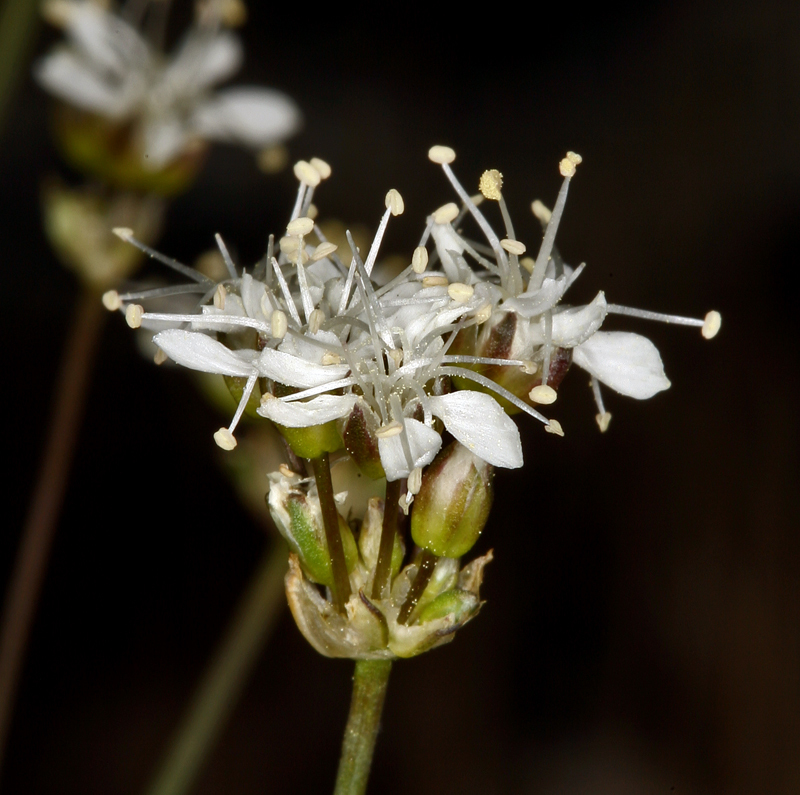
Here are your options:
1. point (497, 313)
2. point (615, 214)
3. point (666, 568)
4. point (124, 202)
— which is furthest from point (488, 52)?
point (497, 313)

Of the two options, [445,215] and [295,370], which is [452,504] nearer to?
[295,370]

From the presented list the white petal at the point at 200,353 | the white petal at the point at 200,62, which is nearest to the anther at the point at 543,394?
the white petal at the point at 200,353

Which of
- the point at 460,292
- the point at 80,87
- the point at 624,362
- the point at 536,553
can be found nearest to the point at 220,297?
the point at 460,292

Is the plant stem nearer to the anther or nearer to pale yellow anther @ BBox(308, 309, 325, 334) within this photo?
pale yellow anther @ BBox(308, 309, 325, 334)

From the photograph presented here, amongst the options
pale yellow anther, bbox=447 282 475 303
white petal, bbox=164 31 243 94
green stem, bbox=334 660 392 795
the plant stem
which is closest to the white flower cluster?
pale yellow anther, bbox=447 282 475 303

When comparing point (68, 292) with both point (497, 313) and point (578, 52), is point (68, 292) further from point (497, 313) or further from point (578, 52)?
point (497, 313)

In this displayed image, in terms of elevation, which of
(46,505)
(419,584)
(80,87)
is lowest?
(46,505)
